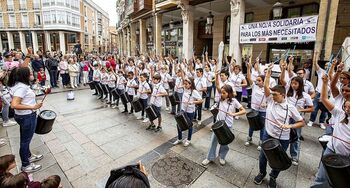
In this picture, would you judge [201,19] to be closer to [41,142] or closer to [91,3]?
[41,142]

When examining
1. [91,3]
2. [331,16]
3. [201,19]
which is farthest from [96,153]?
[91,3]

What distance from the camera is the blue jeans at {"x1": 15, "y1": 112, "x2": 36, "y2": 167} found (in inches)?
146

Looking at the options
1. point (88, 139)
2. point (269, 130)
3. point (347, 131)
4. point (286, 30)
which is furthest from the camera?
point (286, 30)

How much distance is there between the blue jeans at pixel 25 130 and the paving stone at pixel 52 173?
378 mm

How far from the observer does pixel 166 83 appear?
8.72 m

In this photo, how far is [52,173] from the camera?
388cm

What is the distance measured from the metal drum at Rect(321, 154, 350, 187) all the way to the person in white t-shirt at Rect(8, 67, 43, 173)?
499cm

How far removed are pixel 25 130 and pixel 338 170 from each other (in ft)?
17.4

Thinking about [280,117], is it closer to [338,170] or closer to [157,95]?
[338,170]

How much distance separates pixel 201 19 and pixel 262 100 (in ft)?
49.2

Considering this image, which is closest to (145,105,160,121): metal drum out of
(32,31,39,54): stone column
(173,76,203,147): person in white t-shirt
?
(173,76,203,147): person in white t-shirt

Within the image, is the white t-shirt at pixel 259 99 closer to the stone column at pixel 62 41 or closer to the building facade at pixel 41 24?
the building facade at pixel 41 24

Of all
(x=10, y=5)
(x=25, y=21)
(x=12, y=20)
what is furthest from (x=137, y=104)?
(x=10, y=5)

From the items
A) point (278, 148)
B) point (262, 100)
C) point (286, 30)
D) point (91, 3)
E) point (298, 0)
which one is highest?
point (91, 3)
